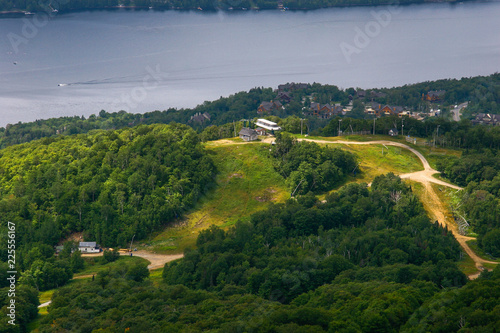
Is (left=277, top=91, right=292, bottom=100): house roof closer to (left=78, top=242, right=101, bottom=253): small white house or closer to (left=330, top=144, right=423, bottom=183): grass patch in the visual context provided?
(left=330, top=144, right=423, bottom=183): grass patch

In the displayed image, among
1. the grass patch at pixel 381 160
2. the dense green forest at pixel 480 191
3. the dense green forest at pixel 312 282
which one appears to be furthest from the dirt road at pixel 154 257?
the dense green forest at pixel 480 191

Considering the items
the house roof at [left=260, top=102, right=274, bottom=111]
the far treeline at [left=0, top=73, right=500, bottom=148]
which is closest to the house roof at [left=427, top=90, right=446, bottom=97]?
the far treeline at [left=0, top=73, right=500, bottom=148]

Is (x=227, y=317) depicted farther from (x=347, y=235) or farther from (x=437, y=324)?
(x=347, y=235)

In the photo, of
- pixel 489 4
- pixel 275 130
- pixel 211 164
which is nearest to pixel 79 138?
pixel 211 164

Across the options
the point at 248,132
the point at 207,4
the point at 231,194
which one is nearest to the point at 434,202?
the point at 231,194

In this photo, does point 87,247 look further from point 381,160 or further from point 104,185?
point 381,160
